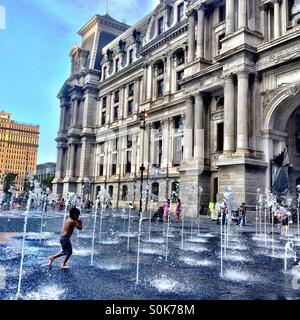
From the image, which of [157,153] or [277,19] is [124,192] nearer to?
[157,153]

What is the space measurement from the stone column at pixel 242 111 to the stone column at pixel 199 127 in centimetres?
506

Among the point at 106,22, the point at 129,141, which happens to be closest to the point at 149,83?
the point at 129,141

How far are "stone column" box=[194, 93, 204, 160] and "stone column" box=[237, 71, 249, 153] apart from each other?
506cm

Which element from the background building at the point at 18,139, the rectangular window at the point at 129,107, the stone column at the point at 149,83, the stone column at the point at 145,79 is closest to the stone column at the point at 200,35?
the stone column at the point at 149,83

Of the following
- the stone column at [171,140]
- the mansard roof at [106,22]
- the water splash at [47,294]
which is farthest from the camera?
the mansard roof at [106,22]

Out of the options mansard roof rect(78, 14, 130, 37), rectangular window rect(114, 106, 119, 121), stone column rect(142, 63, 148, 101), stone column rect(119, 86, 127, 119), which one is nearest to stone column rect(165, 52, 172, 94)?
stone column rect(142, 63, 148, 101)

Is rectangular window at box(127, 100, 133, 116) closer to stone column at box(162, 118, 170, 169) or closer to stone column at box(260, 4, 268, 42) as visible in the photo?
stone column at box(162, 118, 170, 169)

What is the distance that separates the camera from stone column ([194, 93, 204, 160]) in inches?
1109

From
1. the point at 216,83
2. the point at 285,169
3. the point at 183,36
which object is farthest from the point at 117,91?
the point at 285,169

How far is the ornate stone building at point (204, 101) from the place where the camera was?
23375mm

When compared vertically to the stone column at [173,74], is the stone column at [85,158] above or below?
below

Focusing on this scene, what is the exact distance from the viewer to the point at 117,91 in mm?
47938

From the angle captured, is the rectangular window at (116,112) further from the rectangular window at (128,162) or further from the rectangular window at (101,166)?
the rectangular window at (128,162)

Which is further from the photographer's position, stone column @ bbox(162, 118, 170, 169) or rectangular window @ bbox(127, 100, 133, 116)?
rectangular window @ bbox(127, 100, 133, 116)
